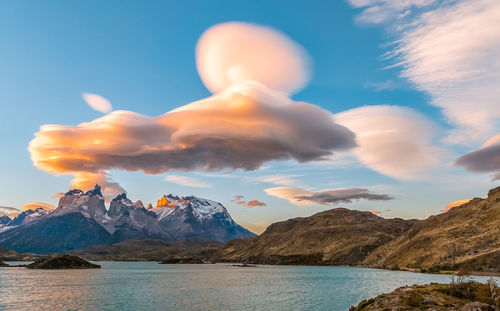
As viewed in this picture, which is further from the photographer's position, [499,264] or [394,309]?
[499,264]

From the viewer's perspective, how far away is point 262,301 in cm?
9538

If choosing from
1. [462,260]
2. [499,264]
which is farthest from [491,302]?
[462,260]

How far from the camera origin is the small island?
57.4 metres

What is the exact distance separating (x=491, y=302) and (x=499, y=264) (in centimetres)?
13833

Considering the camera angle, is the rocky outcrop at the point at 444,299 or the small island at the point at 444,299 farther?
the small island at the point at 444,299

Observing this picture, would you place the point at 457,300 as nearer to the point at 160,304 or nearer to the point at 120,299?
the point at 160,304

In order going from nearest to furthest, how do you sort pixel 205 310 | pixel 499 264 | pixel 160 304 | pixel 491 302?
pixel 491 302, pixel 205 310, pixel 160 304, pixel 499 264

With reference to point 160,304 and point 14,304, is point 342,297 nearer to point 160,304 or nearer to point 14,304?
point 160,304

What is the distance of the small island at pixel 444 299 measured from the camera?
5744 centimetres

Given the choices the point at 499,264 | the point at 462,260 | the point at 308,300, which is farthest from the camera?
the point at 462,260

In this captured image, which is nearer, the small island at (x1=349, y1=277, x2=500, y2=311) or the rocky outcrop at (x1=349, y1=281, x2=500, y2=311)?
the rocky outcrop at (x1=349, y1=281, x2=500, y2=311)

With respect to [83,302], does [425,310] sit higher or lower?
higher

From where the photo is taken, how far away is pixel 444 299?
62.8 meters

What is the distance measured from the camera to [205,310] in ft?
263
